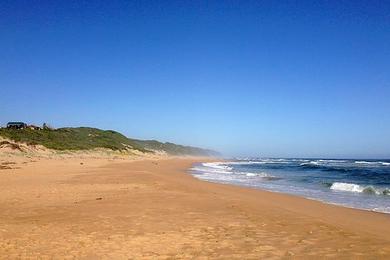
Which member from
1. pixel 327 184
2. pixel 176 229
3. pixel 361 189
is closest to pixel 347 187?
pixel 361 189

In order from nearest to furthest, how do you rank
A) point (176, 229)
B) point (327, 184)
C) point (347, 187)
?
point (176, 229) → point (347, 187) → point (327, 184)

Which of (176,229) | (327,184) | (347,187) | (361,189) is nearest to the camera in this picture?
(176,229)

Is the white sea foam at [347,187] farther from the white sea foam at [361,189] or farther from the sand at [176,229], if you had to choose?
the sand at [176,229]

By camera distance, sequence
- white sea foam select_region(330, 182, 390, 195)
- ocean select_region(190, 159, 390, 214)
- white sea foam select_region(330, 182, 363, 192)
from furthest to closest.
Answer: white sea foam select_region(330, 182, 363, 192)
white sea foam select_region(330, 182, 390, 195)
ocean select_region(190, 159, 390, 214)

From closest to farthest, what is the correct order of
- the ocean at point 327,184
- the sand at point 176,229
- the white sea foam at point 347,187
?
1. the sand at point 176,229
2. the ocean at point 327,184
3. the white sea foam at point 347,187

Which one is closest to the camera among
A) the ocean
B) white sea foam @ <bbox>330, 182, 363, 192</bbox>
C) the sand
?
the sand

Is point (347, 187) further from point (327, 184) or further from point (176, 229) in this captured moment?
point (176, 229)

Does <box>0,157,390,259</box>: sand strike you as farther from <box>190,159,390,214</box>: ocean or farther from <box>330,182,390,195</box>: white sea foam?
<box>330,182,390,195</box>: white sea foam

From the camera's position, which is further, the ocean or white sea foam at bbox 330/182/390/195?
white sea foam at bbox 330/182/390/195

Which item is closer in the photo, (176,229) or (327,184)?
(176,229)

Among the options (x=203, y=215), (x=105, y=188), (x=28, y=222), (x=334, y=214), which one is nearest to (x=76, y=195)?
(x=105, y=188)

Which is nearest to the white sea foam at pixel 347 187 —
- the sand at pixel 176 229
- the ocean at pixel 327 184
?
the ocean at pixel 327 184

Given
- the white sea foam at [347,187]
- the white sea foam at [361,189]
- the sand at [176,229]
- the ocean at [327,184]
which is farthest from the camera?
the white sea foam at [347,187]

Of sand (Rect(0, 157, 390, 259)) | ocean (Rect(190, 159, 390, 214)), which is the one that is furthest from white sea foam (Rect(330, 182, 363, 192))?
sand (Rect(0, 157, 390, 259))
